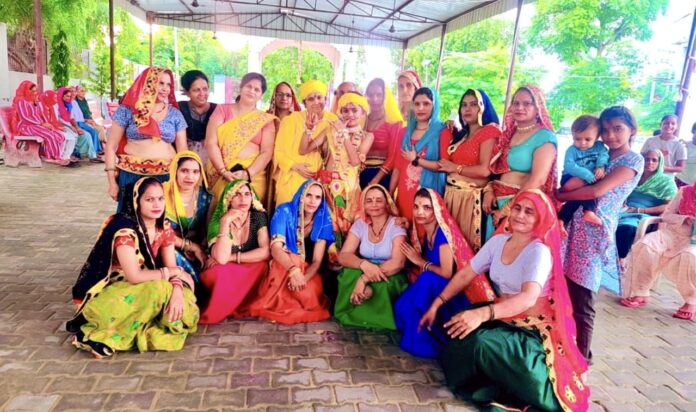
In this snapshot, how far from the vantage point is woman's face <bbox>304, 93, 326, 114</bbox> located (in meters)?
3.33

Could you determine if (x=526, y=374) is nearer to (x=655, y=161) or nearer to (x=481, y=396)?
(x=481, y=396)

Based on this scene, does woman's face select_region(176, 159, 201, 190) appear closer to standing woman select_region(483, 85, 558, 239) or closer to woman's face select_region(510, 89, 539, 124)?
standing woman select_region(483, 85, 558, 239)

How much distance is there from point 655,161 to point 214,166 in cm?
376

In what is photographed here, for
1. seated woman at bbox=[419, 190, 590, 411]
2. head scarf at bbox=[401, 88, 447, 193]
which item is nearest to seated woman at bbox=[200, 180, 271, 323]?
head scarf at bbox=[401, 88, 447, 193]

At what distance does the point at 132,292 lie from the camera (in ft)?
8.39

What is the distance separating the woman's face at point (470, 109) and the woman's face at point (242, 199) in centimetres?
146

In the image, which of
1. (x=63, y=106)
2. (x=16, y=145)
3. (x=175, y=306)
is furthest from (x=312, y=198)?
(x=63, y=106)

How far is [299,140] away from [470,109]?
1.18 meters

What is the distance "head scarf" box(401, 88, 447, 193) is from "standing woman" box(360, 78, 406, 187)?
261mm

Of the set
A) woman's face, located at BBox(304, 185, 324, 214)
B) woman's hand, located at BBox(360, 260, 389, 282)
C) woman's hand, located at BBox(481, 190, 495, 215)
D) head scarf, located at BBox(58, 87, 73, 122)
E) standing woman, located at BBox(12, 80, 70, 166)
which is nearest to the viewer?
woman's hand, located at BBox(481, 190, 495, 215)

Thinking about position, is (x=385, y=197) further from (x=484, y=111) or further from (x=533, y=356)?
(x=533, y=356)

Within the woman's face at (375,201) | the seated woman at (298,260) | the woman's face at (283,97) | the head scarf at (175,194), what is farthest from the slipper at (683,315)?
the head scarf at (175,194)

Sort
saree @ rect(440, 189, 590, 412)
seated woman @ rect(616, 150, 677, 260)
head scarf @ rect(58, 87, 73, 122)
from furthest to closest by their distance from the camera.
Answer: head scarf @ rect(58, 87, 73, 122) → seated woman @ rect(616, 150, 677, 260) → saree @ rect(440, 189, 590, 412)

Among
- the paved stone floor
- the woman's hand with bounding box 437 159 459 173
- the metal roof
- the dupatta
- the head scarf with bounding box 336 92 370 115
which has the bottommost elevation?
the paved stone floor
